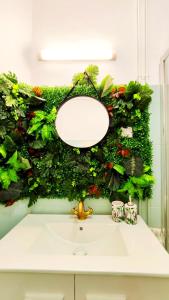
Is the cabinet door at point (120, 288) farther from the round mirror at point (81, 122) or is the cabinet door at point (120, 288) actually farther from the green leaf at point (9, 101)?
the green leaf at point (9, 101)

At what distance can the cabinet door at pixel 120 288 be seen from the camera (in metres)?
0.78

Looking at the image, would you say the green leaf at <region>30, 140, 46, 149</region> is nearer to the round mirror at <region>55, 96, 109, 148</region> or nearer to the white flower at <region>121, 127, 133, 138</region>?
the round mirror at <region>55, 96, 109, 148</region>

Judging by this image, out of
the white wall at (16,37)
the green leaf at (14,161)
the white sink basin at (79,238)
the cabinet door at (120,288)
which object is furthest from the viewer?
the white wall at (16,37)

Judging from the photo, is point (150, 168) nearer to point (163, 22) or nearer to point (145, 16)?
point (163, 22)

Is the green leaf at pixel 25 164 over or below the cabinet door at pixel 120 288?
over

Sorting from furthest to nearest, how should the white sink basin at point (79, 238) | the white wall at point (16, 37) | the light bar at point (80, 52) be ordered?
the light bar at point (80, 52), the white wall at point (16, 37), the white sink basin at point (79, 238)

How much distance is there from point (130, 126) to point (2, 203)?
3.35 ft

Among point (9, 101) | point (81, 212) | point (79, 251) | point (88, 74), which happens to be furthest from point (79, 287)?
point (88, 74)

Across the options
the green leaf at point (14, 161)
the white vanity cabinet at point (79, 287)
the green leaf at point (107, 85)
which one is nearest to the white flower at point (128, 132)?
the green leaf at point (107, 85)

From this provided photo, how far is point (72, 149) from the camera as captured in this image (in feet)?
4.46

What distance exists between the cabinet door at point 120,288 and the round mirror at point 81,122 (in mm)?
778

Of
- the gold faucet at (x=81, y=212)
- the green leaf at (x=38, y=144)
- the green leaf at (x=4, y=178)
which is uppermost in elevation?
the green leaf at (x=38, y=144)

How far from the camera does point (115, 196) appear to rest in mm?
1347

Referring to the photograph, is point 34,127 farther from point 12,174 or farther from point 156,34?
point 156,34
